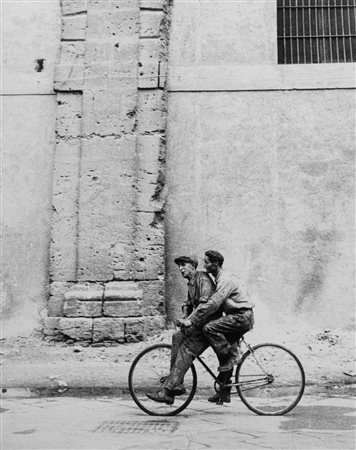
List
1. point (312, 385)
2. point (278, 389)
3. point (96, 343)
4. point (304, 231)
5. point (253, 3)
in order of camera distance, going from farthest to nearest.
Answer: point (253, 3) → point (304, 231) → point (96, 343) → point (312, 385) → point (278, 389)

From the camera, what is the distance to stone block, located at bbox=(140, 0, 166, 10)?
8203mm

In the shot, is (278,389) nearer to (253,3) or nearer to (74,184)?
(74,184)

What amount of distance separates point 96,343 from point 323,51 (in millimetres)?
5424

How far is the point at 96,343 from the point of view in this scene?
727 cm

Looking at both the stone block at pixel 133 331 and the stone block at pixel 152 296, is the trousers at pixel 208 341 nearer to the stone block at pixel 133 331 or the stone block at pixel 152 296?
the stone block at pixel 133 331

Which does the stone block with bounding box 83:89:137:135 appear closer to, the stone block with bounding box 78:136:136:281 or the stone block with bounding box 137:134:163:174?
the stone block with bounding box 78:136:136:281

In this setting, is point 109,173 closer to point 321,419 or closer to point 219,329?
point 219,329

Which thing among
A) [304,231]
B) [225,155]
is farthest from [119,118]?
[304,231]

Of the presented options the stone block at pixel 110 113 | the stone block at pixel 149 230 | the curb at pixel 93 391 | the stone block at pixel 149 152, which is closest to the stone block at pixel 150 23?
the stone block at pixel 110 113

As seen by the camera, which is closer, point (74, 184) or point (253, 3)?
point (74, 184)

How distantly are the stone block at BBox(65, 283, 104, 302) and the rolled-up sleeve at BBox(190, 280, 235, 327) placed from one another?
8.39 feet

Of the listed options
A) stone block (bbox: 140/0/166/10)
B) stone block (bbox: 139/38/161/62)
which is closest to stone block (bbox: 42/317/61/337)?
stone block (bbox: 139/38/161/62)

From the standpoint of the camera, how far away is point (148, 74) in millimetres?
8000

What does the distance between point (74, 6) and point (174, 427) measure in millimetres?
6264
